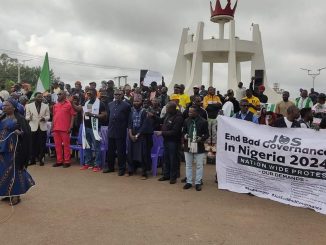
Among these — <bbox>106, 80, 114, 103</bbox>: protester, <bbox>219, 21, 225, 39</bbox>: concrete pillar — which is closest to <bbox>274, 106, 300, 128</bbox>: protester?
<bbox>106, 80, 114, 103</bbox>: protester

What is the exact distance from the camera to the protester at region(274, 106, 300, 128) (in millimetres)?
7219

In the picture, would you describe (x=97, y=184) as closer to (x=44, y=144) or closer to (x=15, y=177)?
(x=15, y=177)

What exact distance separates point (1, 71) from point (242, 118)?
75.0 metres

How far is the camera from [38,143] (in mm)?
10445

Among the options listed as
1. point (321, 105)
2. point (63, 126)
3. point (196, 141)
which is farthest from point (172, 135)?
point (321, 105)

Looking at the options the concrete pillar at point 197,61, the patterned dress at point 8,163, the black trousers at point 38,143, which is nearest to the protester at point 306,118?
the patterned dress at point 8,163

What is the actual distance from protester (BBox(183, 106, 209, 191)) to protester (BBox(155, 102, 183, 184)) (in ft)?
1.29

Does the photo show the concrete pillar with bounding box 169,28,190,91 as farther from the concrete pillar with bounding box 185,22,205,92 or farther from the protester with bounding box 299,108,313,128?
the protester with bounding box 299,108,313,128

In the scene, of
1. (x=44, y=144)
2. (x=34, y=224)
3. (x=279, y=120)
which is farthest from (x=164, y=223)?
(x=44, y=144)

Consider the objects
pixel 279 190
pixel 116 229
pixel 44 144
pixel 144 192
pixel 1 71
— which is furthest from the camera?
pixel 1 71

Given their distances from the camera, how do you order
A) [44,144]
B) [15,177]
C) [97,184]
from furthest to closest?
[44,144], [97,184], [15,177]

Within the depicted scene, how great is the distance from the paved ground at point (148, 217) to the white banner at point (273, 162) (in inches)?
9.1

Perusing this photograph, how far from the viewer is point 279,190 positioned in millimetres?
7016

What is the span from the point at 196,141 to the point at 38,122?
15.4ft
